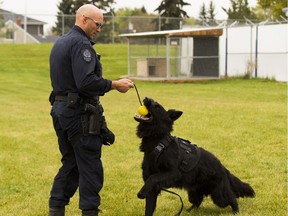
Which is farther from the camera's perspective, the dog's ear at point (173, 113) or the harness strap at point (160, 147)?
the dog's ear at point (173, 113)

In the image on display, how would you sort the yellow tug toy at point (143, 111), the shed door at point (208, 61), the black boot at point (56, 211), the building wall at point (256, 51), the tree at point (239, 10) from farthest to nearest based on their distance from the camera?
the tree at point (239, 10) < the shed door at point (208, 61) < the building wall at point (256, 51) < the black boot at point (56, 211) < the yellow tug toy at point (143, 111)

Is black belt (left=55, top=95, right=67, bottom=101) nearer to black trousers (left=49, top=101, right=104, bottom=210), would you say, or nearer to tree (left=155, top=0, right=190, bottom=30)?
black trousers (left=49, top=101, right=104, bottom=210)

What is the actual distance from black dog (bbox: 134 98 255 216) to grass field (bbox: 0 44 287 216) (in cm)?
41

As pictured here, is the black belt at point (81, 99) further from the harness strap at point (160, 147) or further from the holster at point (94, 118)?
the harness strap at point (160, 147)

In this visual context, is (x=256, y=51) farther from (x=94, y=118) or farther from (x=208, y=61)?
(x=94, y=118)

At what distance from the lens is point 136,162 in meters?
7.86

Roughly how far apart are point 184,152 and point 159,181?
1.43ft

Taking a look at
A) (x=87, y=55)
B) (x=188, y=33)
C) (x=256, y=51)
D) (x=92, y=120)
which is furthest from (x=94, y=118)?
(x=256, y=51)

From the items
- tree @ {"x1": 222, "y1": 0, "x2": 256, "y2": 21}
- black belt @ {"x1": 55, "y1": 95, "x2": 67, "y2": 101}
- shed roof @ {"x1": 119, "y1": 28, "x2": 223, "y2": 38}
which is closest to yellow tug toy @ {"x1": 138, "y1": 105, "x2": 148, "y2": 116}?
black belt @ {"x1": 55, "y1": 95, "x2": 67, "y2": 101}

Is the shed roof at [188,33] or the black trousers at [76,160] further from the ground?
the shed roof at [188,33]

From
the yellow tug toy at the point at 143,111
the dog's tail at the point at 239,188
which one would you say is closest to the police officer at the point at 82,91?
the yellow tug toy at the point at 143,111

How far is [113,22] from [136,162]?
31123mm

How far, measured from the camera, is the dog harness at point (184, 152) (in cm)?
482

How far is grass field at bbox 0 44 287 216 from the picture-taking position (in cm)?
580
